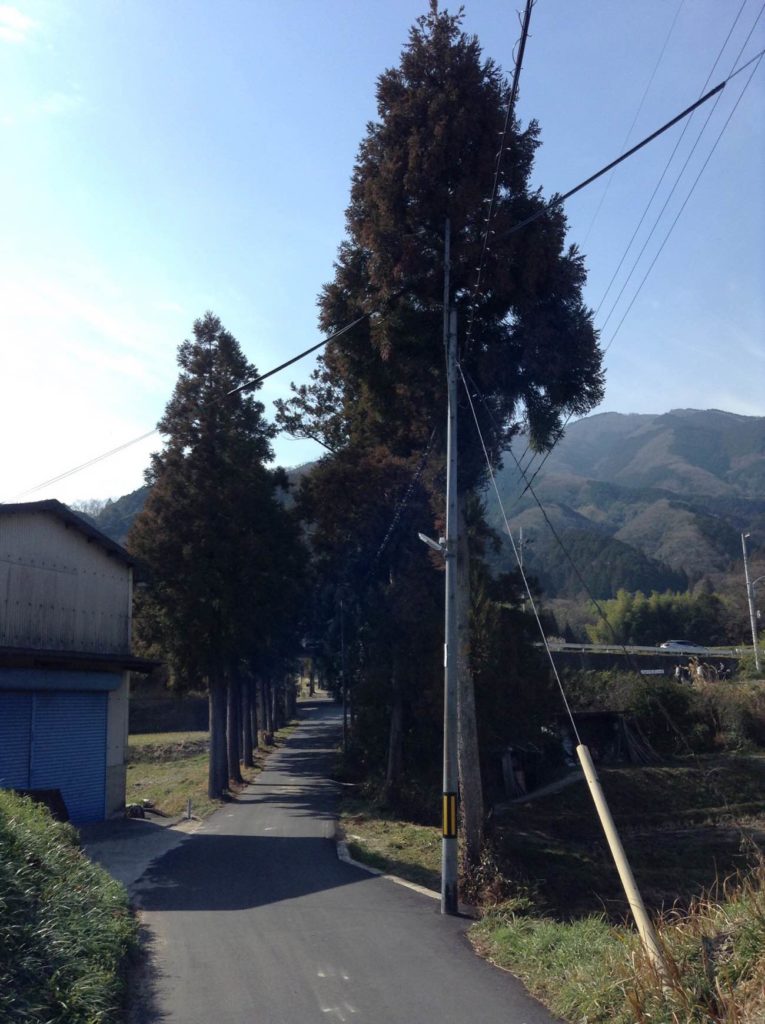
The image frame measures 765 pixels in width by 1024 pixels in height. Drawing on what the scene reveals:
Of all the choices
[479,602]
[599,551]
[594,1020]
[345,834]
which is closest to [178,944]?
[594,1020]

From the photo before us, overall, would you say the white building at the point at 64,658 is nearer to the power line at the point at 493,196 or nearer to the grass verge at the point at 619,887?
the grass verge at the point at 619,887

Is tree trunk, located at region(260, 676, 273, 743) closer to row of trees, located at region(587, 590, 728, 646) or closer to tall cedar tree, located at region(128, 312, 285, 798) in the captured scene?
tall cedar tree, located at region(128, 312, 285, 798)

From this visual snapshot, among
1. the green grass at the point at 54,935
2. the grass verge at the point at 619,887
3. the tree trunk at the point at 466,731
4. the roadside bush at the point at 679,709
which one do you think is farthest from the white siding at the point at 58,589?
the roadside bush at the point at 679,709

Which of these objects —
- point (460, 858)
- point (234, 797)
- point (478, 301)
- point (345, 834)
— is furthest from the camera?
point (234, 797)

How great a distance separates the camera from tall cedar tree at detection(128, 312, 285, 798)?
2623cm

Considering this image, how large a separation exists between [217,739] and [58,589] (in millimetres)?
8486

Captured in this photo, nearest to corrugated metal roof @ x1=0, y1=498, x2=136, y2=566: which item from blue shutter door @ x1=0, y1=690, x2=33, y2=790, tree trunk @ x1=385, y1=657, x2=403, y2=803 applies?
blue shutter door @ x1=0, y1=690, x2=33, y2=790

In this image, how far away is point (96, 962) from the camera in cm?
735

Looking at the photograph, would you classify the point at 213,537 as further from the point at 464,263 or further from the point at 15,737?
the point at 464,263

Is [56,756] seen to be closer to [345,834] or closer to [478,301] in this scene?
[345,834]

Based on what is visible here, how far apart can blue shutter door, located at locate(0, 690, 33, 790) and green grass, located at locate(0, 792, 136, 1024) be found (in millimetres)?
10228

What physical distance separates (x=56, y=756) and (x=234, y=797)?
28.6 ft

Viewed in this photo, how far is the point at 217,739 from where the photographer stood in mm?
27375

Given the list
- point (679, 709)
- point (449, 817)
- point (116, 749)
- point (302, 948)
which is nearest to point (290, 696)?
point (679, 709)
